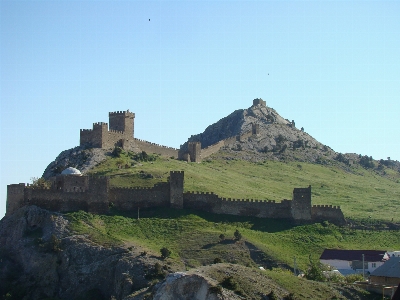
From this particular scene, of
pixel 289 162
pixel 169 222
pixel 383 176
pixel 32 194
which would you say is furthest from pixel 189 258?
pixel 383 176

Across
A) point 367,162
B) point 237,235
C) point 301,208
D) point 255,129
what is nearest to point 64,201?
point 237,235

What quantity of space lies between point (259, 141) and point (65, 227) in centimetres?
6971

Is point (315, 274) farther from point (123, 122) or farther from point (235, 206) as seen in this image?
point (123, 122)

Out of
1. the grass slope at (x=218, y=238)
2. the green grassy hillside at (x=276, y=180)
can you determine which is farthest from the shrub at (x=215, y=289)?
the green grassy hillside at (x=276, y=180)

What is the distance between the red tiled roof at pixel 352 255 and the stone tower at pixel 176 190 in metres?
17.0

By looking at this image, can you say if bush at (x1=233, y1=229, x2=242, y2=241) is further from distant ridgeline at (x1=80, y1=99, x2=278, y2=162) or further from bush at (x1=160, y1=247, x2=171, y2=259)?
distant ridgeline at (x1=80, y1=99, x2=278, y2=162)

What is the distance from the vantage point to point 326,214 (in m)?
87.6

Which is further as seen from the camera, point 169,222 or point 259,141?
point 259,141

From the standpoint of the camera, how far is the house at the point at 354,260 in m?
75.6

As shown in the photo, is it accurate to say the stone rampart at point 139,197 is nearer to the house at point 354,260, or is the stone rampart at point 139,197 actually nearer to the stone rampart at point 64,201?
the stone rampart at point 64,201

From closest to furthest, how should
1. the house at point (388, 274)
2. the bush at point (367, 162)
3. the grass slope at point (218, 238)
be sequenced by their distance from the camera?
the house at point (388, 274) < the grass slope at point (218, 238) < the bush at point (367, 162)

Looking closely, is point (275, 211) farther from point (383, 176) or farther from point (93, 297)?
point (383, 176)

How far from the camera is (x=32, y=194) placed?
83438 mm

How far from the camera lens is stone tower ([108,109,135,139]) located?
104 metres
